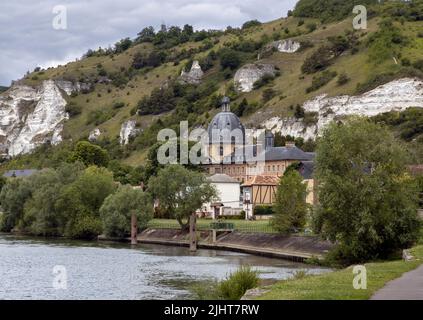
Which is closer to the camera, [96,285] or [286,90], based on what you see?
[96,285]

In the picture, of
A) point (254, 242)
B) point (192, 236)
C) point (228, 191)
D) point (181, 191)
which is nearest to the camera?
point (254, 242)

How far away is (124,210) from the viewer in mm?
84875

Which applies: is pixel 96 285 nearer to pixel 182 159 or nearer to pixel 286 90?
pixel 182 159

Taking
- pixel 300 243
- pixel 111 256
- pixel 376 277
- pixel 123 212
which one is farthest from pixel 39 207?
pixel 376 277

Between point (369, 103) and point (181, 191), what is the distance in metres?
63.1

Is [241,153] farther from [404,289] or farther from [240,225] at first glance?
[404,289]

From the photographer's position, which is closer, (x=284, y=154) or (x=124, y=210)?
(x=124, y=210)

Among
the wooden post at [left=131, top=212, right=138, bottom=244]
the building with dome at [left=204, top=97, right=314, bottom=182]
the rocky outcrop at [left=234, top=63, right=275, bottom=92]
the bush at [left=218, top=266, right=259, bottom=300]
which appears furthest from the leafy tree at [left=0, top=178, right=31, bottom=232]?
the rocky outcrop at [left=234, top=63, right=275, bottom=92]

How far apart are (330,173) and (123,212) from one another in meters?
42.9

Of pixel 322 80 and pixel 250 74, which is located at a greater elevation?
pixel 250 74

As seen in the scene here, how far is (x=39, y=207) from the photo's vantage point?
3681 inches

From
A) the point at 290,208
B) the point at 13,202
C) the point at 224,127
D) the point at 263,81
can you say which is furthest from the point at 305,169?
the point at 263,81

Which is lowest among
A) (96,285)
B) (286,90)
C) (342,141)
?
(96,285)

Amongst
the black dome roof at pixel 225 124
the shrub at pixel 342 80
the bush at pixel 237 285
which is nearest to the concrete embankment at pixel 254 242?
the bush at pixel 237 285
